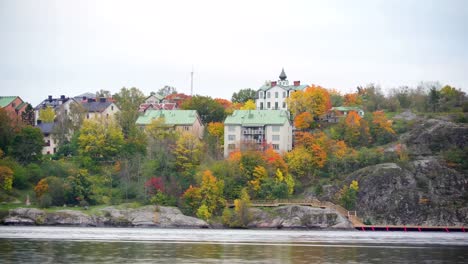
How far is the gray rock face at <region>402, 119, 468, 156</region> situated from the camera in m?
140

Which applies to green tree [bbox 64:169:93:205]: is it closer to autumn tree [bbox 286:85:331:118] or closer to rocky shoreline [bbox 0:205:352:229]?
rocky shoreline [bbox 0:205:352:229]

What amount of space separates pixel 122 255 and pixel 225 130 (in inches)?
3065

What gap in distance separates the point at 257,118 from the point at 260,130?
284 cm

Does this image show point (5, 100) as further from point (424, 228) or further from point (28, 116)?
point (424, 228)

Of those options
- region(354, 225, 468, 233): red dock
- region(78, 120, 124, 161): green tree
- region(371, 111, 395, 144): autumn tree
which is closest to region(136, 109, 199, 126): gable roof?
region(78, 120, 124, 161): green tree

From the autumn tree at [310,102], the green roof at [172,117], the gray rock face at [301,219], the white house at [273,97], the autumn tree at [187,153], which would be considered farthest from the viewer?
the white house at [273,97]

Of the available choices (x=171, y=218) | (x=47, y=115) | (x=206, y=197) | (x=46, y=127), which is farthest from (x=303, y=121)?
(x=47, y=115)

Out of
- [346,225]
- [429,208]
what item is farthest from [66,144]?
[429,208]

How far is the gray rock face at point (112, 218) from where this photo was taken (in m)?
118

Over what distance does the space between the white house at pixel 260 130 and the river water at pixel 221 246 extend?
37.8m

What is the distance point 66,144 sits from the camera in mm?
153000

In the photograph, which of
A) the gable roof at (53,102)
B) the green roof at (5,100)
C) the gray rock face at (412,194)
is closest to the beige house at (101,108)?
the gable roof at (53,102)

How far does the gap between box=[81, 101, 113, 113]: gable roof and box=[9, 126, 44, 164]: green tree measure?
3084 centimetres

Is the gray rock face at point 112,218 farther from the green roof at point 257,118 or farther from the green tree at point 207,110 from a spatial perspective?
the green tree at point 207,110
